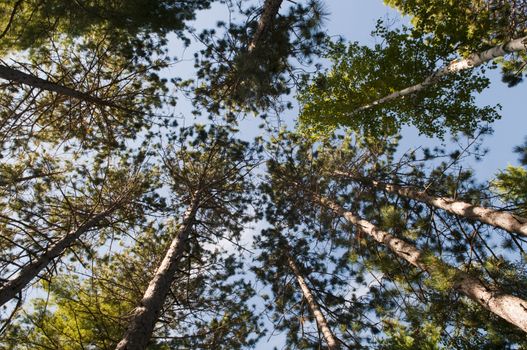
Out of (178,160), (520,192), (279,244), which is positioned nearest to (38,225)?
(178,160)

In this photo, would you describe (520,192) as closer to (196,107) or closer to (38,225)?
(196,107)

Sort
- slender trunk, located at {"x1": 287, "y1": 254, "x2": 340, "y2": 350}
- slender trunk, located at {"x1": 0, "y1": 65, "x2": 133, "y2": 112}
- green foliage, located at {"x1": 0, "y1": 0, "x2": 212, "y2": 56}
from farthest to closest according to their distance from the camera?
slender trunk, located at {"x1": 287, "y1": 254, "x2": 340, "y2": 350} → green foliage, located at {"x1": 0, "y1": 0, "x2": 212, "y2": 56} → slender trunk, located at {"x1": 0, "y1": 65, "x2": 133, "y2": 112}

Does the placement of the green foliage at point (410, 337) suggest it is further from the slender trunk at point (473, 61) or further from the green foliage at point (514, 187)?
the slender trunk at point (473, 61)

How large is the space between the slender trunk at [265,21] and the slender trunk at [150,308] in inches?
174

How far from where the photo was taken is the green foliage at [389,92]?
35.2 feet

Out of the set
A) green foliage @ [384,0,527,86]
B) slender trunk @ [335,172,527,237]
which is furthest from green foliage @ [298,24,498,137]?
slender trunk @ [335,172,527,237]

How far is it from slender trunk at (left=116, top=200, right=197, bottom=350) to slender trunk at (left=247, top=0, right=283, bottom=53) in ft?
14.5

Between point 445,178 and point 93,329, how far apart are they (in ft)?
33.4

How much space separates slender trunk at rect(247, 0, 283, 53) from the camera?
6402mm

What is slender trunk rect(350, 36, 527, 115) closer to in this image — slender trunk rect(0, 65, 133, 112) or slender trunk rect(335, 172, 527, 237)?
slender trunk rect(335, 172, 527, 237)

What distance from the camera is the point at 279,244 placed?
36.9 feet

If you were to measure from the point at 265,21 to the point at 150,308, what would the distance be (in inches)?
227

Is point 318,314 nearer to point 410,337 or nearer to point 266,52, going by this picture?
point 410,337

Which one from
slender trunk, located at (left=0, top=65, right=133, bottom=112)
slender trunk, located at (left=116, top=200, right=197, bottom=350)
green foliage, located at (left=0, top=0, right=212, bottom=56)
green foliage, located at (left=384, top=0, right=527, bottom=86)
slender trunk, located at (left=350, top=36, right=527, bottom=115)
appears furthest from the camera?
green foliage, located at (left=384, top=0, right=527, bottom=86)
